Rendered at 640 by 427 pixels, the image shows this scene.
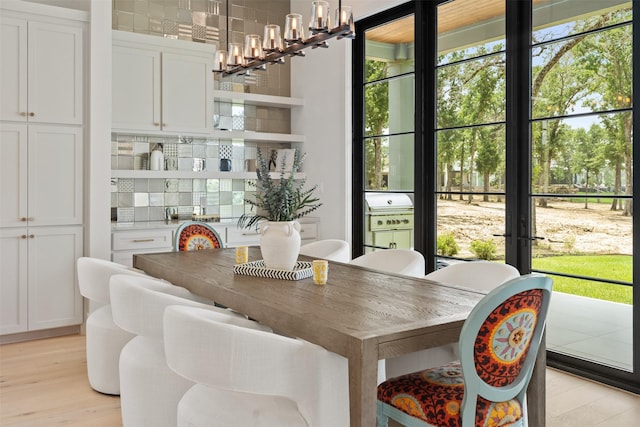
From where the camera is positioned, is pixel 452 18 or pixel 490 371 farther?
pixel 452 18

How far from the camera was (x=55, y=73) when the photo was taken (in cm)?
421

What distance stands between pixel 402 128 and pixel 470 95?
0.73m

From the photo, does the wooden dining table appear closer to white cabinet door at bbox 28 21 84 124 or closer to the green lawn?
the green lawn

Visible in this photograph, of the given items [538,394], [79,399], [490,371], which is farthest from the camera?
[79,399]

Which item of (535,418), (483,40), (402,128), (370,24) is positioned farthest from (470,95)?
(535,418)

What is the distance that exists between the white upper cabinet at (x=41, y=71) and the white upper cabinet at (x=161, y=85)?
41 cm

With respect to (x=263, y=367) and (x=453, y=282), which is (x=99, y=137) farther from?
(x=263, y=367)

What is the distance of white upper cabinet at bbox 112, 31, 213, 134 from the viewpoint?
4695 mm

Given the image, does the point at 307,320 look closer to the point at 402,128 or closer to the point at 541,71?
the point at 541,71

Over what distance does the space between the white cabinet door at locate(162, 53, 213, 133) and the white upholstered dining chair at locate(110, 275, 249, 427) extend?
2690mm

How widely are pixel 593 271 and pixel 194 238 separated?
276 cm

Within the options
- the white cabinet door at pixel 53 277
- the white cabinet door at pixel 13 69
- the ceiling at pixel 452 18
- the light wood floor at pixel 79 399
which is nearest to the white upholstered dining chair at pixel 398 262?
the light wood floor at pixel 79 399

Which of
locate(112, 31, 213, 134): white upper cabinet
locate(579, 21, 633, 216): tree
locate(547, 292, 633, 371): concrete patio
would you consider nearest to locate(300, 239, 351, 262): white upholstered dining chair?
locate(547, 292, 633, 371): concrete patio

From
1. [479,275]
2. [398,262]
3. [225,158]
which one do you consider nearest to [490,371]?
[479,275]
